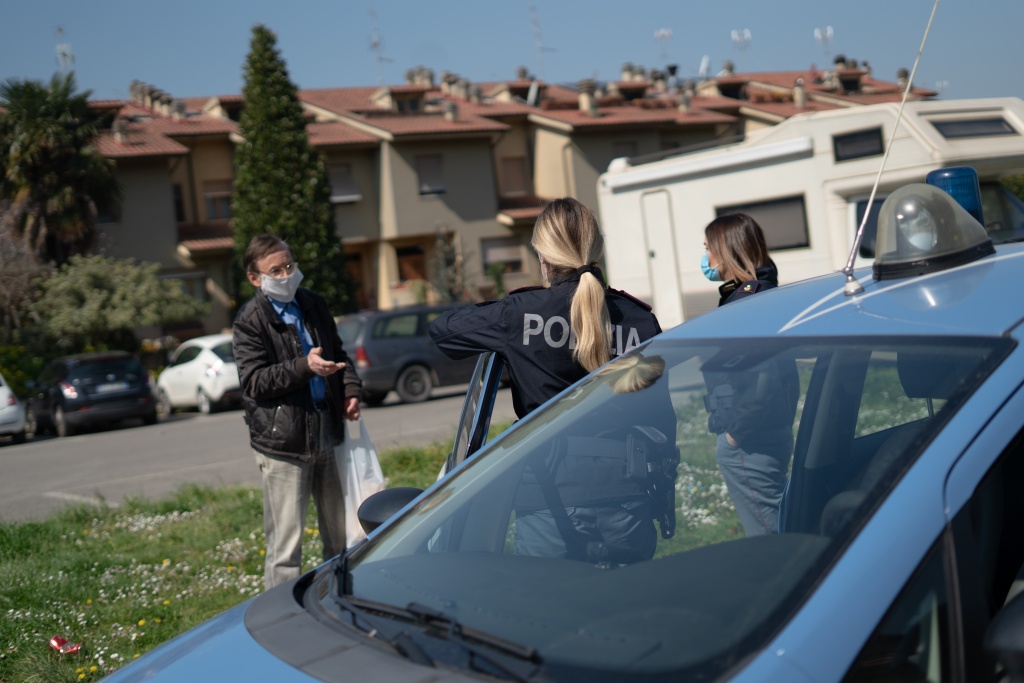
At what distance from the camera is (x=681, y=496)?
2305 mm

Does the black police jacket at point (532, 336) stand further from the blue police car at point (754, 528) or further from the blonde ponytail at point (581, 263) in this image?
the blue police car at point (754, 528)

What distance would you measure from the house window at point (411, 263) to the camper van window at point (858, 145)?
26853 millimetres

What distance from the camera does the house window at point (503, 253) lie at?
38.3 m

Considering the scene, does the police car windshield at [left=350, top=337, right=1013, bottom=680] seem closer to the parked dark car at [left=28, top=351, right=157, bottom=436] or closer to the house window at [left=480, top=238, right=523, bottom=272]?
the parked dark car at [left=28, top=351, right=157, bottom=436]

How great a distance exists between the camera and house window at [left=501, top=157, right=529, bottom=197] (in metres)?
40.7

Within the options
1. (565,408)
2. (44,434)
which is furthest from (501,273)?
(565,408)

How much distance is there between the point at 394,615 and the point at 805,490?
82cm

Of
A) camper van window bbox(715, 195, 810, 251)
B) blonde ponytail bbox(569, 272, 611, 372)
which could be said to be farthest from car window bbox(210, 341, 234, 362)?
blonde ponytail bbox(569, 272, 611, 372)

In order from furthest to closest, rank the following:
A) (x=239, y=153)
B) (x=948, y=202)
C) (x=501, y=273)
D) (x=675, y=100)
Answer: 1. (x=675, y=100)
2. (x=501, y=273)
3. (x=239, y=153)
4. (x=948, y=202)

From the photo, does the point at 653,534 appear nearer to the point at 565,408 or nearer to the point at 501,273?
the point at 565,408

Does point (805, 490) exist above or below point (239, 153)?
below

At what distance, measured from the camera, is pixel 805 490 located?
1980 millimetres

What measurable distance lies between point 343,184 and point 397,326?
→ 19578 mm

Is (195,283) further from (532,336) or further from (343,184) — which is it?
(532,336)
